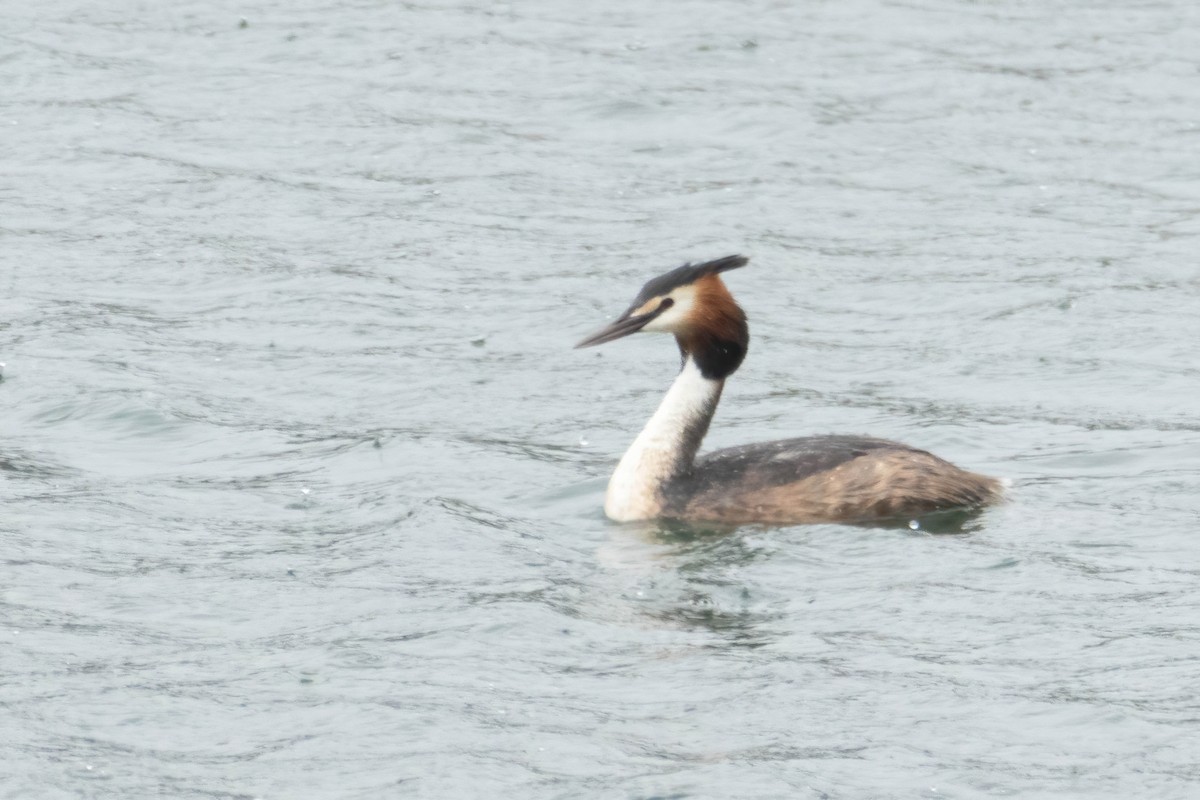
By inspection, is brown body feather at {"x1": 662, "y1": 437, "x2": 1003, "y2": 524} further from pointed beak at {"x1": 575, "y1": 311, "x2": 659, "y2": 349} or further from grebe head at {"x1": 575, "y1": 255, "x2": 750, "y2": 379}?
pointed beak at {"x1": 575, "y1": 311, "x2": 659, "y2": 349}

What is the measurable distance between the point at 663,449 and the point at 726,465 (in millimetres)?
326

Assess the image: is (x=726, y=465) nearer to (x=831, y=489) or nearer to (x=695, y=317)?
(x=831, y=489)

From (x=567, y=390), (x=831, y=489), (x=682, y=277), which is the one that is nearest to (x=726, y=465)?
(x=831, y=489)

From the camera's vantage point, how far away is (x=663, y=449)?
11.5 m

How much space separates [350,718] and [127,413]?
4865mm

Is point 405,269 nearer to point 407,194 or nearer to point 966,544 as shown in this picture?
point 407,194

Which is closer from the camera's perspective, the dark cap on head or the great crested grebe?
the great crested grebe

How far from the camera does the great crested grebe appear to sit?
36.8 ft

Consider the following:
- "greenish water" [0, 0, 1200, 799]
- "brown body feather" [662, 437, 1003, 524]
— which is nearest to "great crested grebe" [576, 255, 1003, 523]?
"brown body feather" [662, 437, 1003, 524]

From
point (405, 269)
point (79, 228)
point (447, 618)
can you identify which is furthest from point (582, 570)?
point (79, 228)

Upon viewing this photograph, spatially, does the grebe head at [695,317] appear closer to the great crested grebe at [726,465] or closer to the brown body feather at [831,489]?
the great crested grebe at [726,465]

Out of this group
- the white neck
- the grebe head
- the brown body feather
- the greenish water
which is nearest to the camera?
the greenish water

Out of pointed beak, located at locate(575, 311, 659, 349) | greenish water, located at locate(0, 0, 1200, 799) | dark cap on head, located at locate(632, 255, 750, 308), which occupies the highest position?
dark cap on head, located at locate(632, 255, 750, 308)

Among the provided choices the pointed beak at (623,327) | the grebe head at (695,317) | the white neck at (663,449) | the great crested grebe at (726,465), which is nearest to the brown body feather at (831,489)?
the great crested grebe at (726,465)
